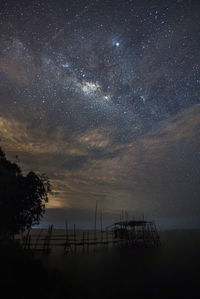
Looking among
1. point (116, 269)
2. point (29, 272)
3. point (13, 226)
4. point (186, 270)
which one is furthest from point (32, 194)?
point (186, 270)

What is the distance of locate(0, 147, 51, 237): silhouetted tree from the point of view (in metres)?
14.3

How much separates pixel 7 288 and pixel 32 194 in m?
8.18

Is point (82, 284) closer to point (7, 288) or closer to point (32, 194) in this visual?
point (7, 288)

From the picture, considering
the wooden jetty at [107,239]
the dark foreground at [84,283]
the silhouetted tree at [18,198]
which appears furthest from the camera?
the wooden jetty at [107,239]

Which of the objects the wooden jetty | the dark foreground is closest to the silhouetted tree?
the dark foreground

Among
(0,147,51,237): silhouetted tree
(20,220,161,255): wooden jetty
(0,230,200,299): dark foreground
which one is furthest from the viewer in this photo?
(20,220,161,255): wooden jetty

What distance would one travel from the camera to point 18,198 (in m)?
15.2

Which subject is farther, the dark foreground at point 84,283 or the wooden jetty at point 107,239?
the wooden jetty at point 107,239

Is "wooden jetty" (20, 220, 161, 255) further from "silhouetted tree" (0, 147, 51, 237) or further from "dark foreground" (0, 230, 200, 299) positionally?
"dark foreground" (0, 230, 200, 299)

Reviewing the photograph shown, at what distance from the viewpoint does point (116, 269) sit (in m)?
20.2

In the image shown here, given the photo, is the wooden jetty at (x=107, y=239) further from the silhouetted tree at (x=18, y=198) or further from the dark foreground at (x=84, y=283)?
the dark foreground at (x=84, y=283)

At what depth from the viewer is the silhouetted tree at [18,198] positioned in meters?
14.3

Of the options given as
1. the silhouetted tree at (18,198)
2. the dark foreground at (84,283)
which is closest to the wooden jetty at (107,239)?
the silhouetted tree at (18,198)

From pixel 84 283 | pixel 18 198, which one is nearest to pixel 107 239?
pixel 84 283
